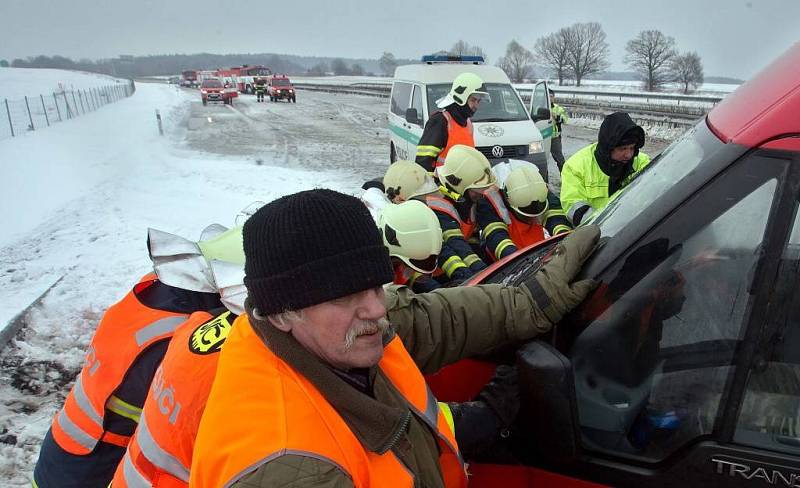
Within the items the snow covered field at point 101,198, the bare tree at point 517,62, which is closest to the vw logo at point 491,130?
the snow covered field at point 101,198

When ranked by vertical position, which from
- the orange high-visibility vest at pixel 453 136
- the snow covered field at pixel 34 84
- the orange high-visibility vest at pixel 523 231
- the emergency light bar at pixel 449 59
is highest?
the emergency light bar at pixel 449 59

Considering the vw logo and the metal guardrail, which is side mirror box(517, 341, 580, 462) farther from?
the metal guardrail

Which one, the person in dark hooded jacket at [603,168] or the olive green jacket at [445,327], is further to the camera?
the person in dark hooded jacket at [603,168]

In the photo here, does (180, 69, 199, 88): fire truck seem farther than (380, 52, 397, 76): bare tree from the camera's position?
No

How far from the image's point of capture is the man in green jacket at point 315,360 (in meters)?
1.01

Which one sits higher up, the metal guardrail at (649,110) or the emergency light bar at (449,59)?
the emergency light bar at (449,59)

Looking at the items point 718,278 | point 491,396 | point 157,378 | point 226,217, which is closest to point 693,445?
point 718,278

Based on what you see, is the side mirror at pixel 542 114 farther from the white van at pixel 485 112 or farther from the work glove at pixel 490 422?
the work glove at pixel 490 422

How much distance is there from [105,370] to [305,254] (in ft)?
4.12

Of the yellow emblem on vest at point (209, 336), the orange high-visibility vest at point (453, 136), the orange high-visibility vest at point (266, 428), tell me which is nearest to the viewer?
the orange high-visibility vest at point (266, 428)

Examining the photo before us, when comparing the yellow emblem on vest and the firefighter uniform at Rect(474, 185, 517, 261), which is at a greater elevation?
the yellow emblem on vest

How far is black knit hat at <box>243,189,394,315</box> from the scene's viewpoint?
3.85 feet

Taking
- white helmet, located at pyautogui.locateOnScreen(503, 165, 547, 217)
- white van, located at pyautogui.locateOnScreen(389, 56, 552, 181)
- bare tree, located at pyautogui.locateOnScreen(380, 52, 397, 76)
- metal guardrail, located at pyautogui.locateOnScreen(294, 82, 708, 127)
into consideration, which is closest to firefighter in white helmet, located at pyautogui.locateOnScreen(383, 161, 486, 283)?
white helmet, located at pyautogui.locateOnScreen(503, 165, 547, 217)

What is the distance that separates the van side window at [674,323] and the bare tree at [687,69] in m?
37.0
